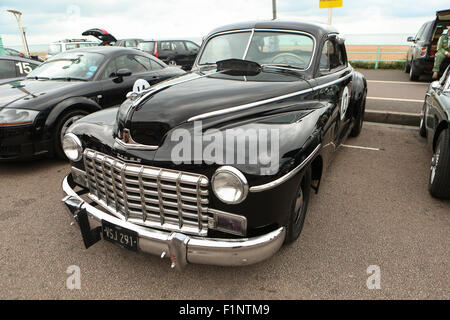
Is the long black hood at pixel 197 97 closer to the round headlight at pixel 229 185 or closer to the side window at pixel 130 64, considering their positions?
the round headlight at pixel 229 185

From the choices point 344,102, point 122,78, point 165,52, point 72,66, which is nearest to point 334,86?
point 344,102

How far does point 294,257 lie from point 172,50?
12980 mm

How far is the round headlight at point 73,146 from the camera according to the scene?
2650 millimetres

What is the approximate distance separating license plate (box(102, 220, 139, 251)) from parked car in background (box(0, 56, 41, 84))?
564 cm

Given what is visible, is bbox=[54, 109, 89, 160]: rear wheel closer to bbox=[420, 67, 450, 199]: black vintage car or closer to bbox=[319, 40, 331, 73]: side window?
bbox=[319, 40, 331, 73]: side window

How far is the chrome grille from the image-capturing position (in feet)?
6.72

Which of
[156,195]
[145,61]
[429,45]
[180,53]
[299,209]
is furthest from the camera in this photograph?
[180,53]

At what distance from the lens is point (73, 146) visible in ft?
8.78

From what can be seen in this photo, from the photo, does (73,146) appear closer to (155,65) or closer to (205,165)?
(205,165)

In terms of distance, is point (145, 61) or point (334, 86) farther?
point (145, 61)

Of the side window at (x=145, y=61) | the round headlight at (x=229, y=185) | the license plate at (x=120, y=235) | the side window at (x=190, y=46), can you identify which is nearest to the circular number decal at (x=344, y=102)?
the round headlight at (x=229, y=185)

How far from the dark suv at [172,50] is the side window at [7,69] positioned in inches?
291

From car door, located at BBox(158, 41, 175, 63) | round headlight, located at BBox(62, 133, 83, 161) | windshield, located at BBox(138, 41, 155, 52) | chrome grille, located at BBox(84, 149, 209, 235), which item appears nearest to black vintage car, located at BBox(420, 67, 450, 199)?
chrome grille, located at BBox(84, 149, 209, 235)
